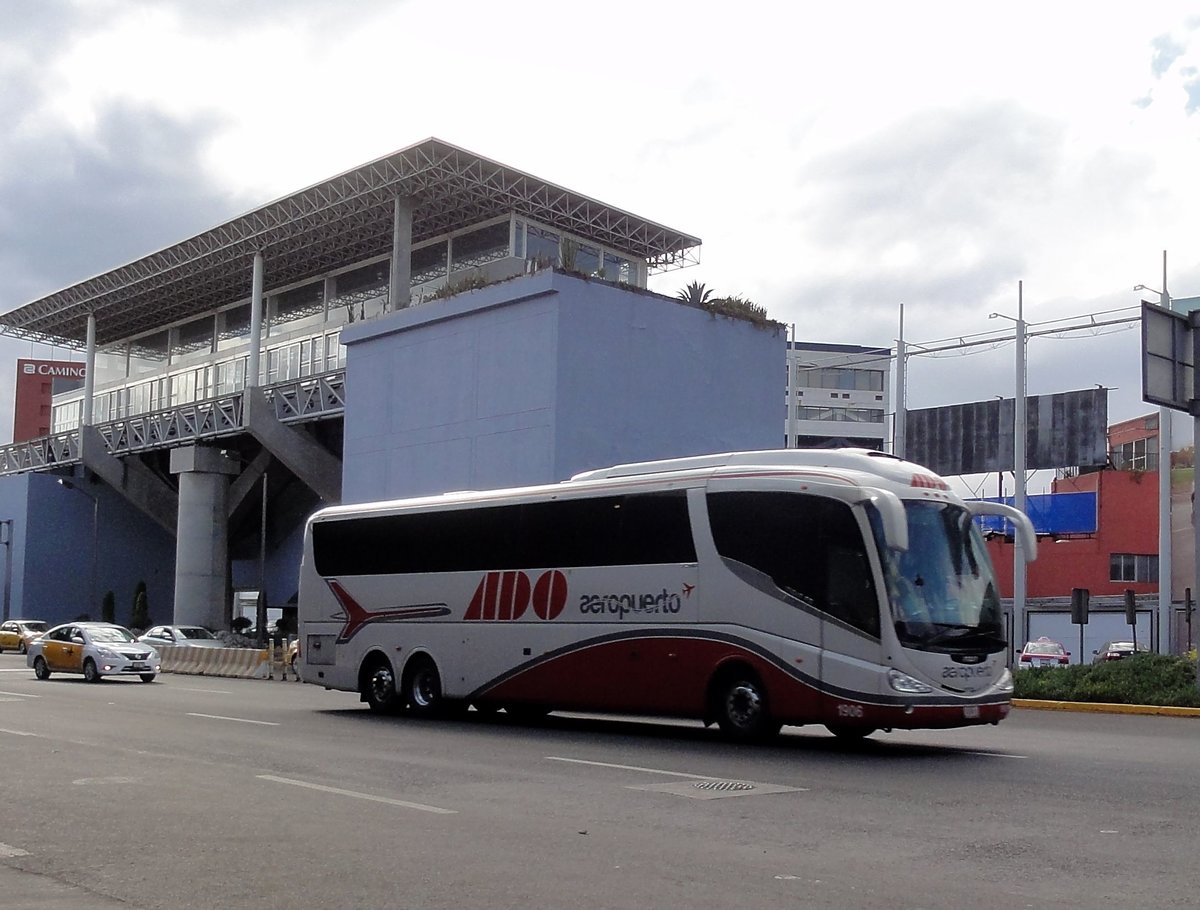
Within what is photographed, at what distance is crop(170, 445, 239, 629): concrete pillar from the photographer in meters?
56.3

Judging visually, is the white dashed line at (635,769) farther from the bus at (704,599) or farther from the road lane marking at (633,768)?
the bus at (704,599)

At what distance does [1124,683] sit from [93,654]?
2227 cm

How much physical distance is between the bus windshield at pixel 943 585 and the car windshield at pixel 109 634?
22.6 m

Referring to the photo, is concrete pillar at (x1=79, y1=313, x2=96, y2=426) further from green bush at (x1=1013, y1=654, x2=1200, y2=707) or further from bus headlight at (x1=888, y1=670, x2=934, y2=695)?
bus headlight at (x1=888, y1=670, x2=934, y2=695)

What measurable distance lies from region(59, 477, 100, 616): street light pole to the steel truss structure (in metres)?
1.08

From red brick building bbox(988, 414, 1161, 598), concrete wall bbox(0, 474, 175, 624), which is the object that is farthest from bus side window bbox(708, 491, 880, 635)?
concrete wall bbox(0, 474, 175, 624)

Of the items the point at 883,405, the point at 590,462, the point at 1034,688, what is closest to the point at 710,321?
the point at 590,462

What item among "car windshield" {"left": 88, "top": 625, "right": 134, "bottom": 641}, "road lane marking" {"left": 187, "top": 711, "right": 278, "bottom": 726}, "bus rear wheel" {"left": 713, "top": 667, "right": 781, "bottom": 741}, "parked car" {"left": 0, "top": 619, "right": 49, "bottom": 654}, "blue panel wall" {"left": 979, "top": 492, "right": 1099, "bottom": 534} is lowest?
"parked car" {"left": 0, "top": 619, "right": 49, "bottom": 654}

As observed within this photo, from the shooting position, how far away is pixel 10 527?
6812cm

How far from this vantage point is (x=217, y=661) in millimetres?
39062

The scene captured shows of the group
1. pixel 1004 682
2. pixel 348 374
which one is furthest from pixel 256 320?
pixel 1004 682

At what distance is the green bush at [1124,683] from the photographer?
24328 millimetres

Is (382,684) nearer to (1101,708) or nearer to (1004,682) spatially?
(1004,682)

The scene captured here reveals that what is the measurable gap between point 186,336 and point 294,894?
6137cm
